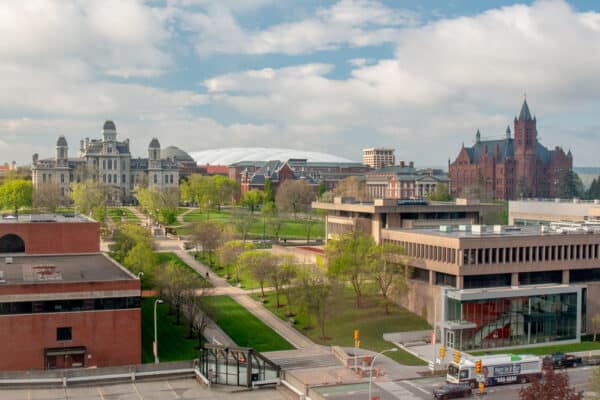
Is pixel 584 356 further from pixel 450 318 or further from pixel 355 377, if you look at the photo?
pixel 355 377

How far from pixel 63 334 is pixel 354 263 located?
29582 mm

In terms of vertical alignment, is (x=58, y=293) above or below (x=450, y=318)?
above

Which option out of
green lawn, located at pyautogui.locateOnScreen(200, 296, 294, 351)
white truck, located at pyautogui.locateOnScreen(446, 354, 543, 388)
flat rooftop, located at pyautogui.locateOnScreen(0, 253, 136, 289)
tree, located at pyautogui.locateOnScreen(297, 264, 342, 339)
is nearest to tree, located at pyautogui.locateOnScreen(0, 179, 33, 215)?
flat rooftop, located at pyautogui.locateOnScreen(0, 253, 136, 289)

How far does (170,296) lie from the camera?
6362 centimetres

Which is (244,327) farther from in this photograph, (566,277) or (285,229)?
(285,229)

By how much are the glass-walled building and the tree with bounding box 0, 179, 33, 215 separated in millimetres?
113030

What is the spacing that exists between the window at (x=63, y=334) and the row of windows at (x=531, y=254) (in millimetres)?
34241

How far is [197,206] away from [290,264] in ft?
390

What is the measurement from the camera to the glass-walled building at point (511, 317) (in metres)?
59.4

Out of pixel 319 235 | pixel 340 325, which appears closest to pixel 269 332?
pixel 340 325

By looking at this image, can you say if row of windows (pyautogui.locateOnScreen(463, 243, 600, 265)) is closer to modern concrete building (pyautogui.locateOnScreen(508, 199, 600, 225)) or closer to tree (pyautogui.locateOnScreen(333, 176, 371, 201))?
modern concrete building (pyautogui.locateOnScreen(508, 199, 600, 225))

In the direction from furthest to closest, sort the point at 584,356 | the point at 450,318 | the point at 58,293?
the point at 450,318, the point at 584,356, the point at 58,293

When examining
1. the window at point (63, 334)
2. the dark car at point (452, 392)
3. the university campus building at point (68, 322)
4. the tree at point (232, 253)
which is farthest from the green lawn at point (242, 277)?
the dark car at point (452, 392)

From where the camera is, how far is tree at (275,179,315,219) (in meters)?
154
